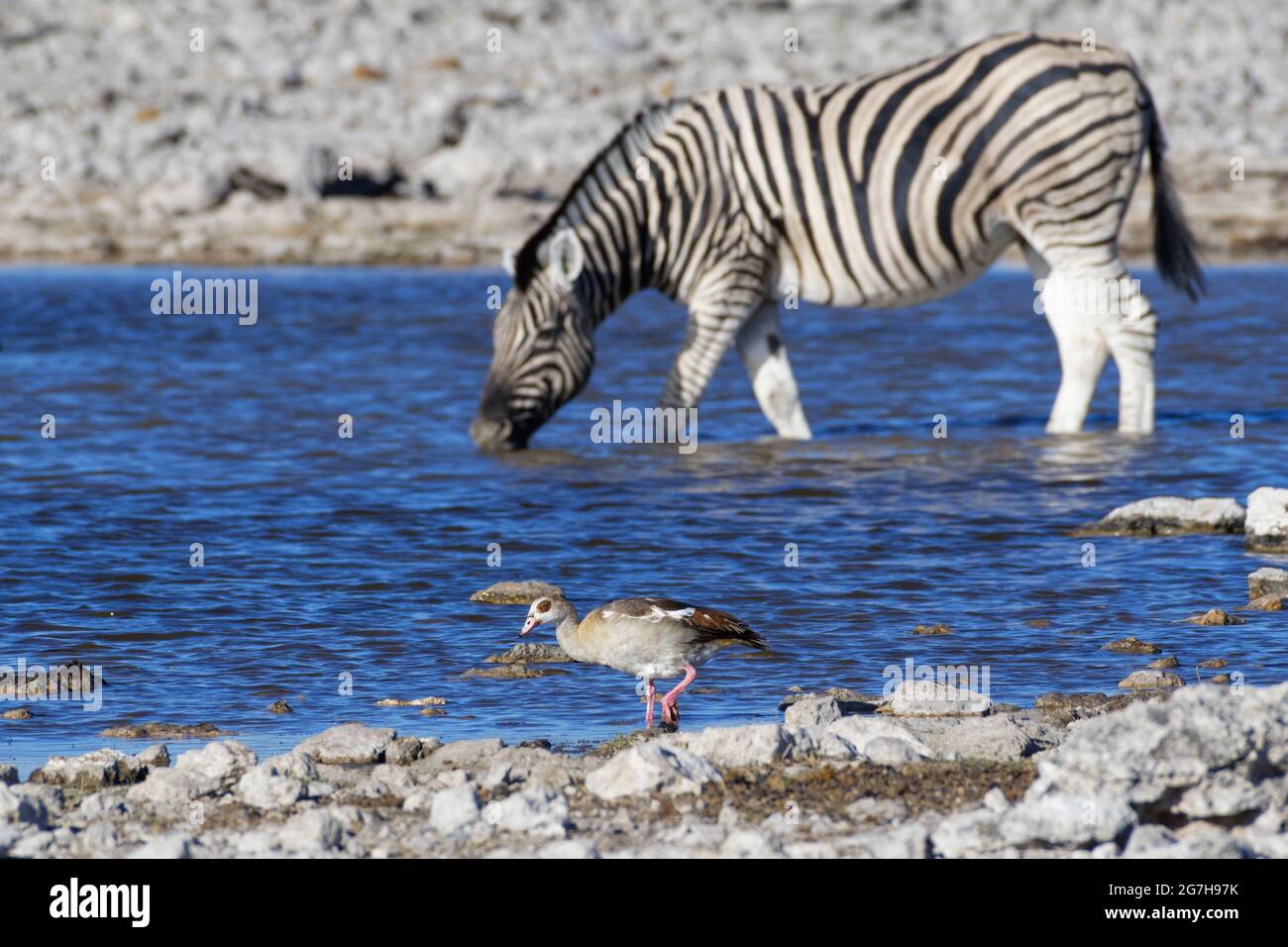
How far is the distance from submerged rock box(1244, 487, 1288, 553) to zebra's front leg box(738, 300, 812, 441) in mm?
4446

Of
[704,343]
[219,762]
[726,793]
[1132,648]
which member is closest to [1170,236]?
[704,343]

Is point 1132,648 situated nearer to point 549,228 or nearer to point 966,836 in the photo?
point 966,836

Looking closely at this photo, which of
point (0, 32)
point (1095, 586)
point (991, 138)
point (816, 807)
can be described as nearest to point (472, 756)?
point (816, 807)

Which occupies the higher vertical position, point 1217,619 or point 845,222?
point 845,222

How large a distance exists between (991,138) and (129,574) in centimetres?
710

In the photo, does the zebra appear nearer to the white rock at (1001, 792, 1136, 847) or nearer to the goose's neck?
the goose's neck

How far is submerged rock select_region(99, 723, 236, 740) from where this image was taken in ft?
25.3

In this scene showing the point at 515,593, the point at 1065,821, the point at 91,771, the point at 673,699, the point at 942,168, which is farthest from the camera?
the point at 942,168

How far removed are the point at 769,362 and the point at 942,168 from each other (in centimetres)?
183

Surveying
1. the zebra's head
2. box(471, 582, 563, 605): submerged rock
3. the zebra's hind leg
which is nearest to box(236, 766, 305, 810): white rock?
box(471, 582, 563, 605): submerged rock

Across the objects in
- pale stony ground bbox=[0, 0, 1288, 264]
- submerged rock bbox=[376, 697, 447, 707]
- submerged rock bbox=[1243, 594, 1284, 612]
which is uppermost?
pale stony ground bbox=[0, 0, 1288, 264]

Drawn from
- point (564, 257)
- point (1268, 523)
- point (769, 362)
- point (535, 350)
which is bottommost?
point (1268, 523)

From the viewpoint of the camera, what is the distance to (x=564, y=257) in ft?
48.7

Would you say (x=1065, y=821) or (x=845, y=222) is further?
(x=845, y=222)
